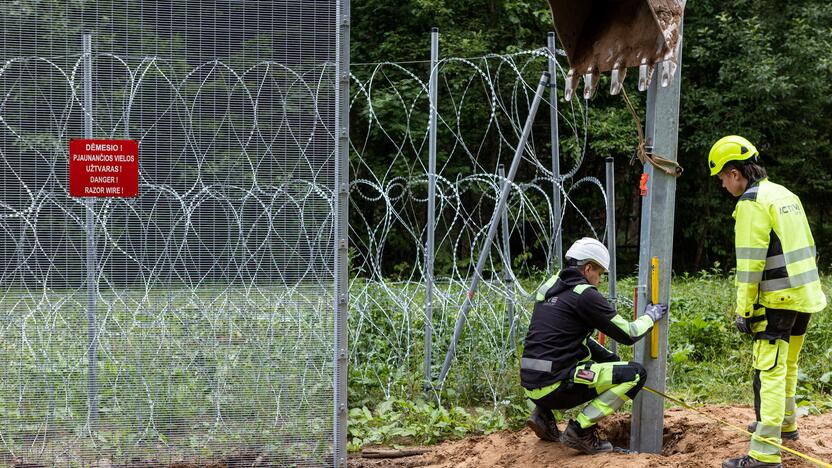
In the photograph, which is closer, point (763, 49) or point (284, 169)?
point (284, 169)

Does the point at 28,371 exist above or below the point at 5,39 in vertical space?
below

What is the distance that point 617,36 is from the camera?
16.0 feet

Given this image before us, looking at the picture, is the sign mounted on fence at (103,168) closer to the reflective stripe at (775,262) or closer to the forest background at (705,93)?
the reflective stripe at (775,262)

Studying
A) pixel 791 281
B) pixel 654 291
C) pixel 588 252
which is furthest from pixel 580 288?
pixel 791 281

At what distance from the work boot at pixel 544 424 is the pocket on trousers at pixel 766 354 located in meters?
1.31

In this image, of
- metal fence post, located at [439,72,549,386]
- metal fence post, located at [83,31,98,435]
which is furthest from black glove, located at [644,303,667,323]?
metal fence post, located at [83,31,98,435]

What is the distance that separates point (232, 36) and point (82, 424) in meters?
2.36

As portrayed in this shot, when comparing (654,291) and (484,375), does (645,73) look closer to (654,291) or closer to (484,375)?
(654,291)

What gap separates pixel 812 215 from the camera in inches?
752

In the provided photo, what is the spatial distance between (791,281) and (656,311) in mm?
723

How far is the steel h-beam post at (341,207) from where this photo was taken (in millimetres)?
5137

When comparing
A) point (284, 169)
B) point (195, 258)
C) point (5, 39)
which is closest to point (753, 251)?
point (284, 169)

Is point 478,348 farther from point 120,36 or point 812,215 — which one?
point 812,215

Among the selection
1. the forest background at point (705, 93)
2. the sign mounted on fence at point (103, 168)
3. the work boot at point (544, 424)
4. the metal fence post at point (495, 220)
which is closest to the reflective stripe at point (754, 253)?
the work boot at point (544, 424)
